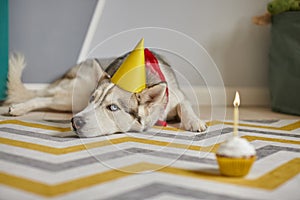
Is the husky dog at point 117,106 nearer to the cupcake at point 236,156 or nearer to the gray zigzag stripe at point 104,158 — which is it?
the gray zigzag stripe at point 104,158

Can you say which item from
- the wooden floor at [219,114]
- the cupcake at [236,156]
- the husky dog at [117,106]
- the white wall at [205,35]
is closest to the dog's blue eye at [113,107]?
the husky dog at [117,106]

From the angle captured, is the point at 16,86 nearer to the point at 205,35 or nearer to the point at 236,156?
the point at 205,35

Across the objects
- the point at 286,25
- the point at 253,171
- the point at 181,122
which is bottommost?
the point at 181,122

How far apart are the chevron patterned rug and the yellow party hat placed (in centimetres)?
19

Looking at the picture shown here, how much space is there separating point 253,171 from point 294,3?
5.02 ft

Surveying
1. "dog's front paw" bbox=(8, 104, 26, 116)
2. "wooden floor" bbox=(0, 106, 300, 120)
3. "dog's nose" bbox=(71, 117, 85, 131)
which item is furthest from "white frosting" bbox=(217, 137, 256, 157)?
"dog's front paw" bbox=(8, 104, 26, 116)

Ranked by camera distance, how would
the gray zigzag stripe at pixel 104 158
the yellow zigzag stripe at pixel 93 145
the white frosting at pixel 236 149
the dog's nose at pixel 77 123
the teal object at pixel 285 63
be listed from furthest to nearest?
the teal object at pixel 285 63 → the dog's nose at pixel 77 123 → the yellow zigzag stripe at pixel 93 145 → the gray zigzag stripe at pixel 104 158 → the white frosting at pixel 236 149

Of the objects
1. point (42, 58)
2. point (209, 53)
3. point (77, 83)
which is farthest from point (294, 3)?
point (42, 58)

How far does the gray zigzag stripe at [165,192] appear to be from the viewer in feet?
3.45

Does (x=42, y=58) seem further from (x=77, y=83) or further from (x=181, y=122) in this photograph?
(x=181, y=122)

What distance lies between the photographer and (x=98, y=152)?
1476 mm

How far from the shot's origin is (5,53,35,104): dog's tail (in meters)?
2.48

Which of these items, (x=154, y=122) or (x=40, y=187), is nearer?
(x=40, y=187)

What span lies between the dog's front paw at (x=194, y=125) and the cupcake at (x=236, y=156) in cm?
64
